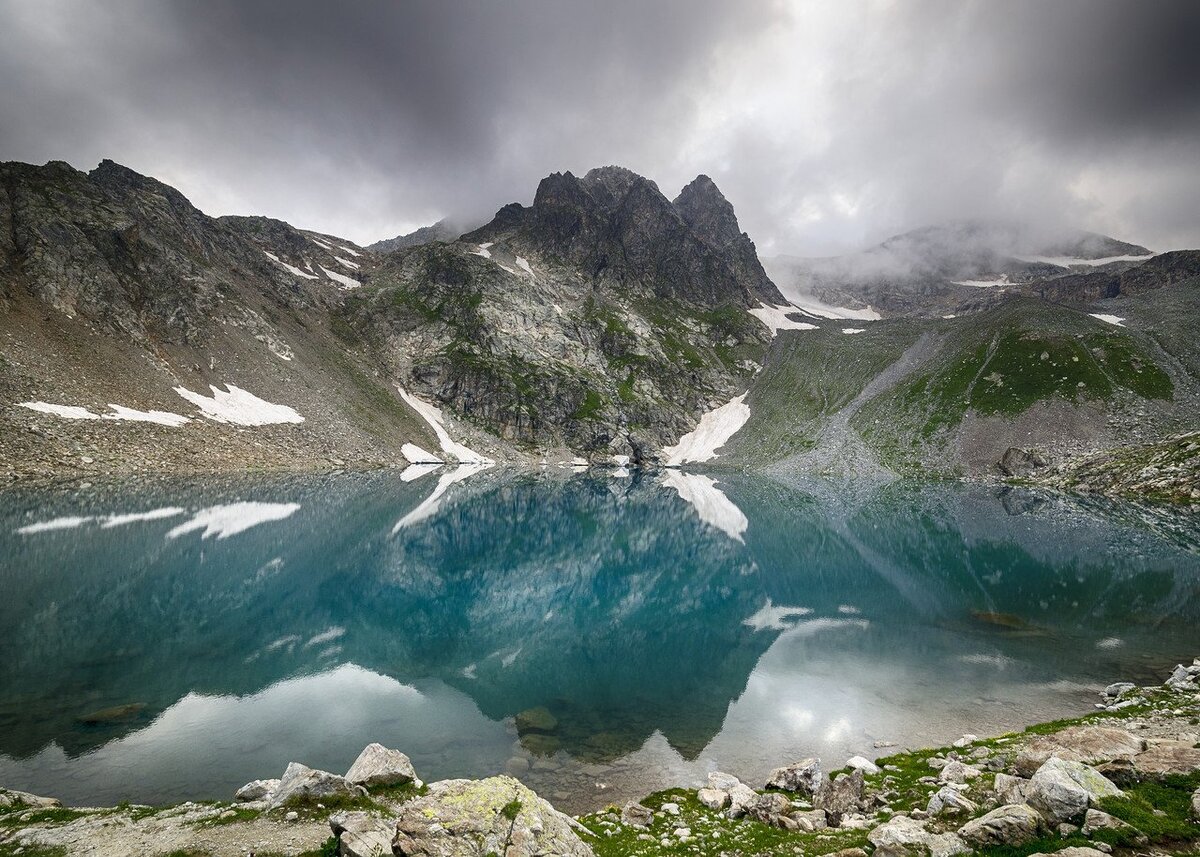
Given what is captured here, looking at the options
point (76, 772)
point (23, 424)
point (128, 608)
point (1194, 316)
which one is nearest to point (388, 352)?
point (23, 424)

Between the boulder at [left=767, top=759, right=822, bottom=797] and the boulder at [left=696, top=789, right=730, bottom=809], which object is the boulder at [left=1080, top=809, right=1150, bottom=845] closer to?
the boulder at [left=767, top=759, right=822, bottom=797]

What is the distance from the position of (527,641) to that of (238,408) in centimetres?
9130

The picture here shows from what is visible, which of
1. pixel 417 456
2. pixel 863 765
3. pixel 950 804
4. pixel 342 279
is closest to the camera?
pixel 950 804

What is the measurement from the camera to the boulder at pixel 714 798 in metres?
12.2

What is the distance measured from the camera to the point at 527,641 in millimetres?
25109

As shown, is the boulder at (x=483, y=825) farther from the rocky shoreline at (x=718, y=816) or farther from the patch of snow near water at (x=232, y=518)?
the patch of snow near water at (x=232, y=518)

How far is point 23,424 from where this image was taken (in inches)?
2371

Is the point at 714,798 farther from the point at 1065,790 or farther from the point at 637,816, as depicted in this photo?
the point at 1065,790

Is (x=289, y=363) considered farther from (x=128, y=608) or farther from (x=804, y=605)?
(x=804, y=605)

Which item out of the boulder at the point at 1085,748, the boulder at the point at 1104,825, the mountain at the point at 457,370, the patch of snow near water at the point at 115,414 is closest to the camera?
the boulder at the point at 1104,825

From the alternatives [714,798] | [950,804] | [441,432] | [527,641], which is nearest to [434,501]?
[527,641]

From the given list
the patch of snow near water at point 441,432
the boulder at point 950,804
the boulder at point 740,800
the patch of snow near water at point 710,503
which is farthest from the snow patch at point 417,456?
the boulder at point 950,804

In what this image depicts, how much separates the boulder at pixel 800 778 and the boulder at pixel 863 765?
1.62 meters

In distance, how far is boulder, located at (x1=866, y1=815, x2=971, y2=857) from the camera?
7746mm
